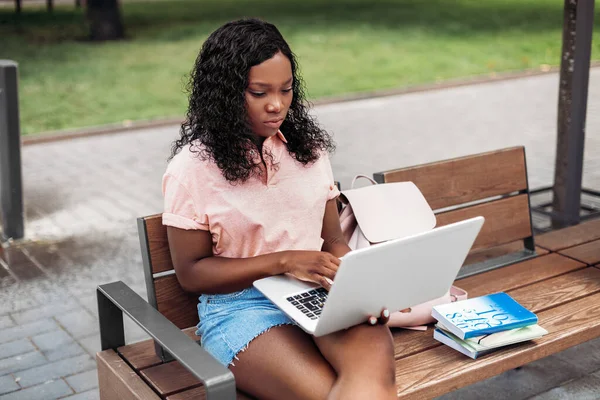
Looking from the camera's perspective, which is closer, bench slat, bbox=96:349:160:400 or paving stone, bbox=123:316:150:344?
bench slat, bbox=96:349:160:400

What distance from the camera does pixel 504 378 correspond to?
12.9 feet

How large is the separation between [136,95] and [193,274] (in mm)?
10564

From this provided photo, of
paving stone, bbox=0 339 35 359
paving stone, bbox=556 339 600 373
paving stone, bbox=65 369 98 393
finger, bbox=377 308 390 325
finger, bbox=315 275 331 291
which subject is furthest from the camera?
paving stone, bbox=0 339 35 359

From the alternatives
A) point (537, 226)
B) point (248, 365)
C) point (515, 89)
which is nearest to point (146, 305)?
point (248, 365)

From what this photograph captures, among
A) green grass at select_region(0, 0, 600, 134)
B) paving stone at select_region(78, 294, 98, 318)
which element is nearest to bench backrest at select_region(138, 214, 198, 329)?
paving stone at select_region(78, 294, 98, 318)

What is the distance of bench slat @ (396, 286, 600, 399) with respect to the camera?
2.70 metres

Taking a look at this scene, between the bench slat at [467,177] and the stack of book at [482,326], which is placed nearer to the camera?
the stack of book at [482,326]

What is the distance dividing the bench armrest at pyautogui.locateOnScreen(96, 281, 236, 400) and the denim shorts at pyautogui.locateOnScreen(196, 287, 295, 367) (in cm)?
17

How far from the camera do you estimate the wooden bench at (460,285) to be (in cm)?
270

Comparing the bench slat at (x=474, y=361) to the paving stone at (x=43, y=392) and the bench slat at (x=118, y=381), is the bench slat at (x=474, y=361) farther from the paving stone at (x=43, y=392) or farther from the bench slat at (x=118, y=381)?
the paving stone at (x=43, y=392)

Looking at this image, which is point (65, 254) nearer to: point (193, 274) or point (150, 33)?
point (193, 274)

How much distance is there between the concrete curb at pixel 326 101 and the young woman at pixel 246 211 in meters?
6.84

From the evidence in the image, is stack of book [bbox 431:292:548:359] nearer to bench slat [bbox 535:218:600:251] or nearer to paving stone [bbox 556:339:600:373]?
bench slat [bbox 535:218:600:251]

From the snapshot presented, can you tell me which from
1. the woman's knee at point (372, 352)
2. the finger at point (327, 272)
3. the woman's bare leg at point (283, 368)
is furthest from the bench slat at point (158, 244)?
the woman's knee at point (372, 352)
